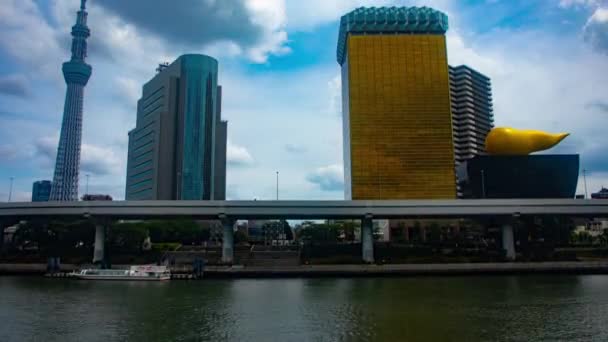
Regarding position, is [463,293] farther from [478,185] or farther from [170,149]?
[170,149]

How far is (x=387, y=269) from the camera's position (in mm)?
62719

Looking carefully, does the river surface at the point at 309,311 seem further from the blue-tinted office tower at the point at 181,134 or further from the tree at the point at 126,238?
the blue-tinted office tower at the point at 181,134

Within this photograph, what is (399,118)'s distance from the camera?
142 m

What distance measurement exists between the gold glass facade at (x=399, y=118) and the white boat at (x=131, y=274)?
87155 millimetres

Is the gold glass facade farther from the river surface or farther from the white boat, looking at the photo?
the white boat

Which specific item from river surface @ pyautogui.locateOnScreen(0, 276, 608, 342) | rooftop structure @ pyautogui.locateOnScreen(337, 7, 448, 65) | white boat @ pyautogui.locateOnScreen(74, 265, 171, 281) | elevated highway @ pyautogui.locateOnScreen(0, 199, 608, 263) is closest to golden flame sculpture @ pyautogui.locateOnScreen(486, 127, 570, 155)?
elevated highway @ pyautogui.locateOnScreen(0, 199, 608, 263)

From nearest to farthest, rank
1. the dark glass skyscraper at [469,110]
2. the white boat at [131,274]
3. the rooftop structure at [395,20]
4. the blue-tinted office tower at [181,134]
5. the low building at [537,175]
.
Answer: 1. the white boat at [131,274]
2. the low building at [537,175]
3. the rooftop structure at [395,20]
4. the blue-tinted office tower at [181,134]
5. the dark glass skyscraper at [469,110]

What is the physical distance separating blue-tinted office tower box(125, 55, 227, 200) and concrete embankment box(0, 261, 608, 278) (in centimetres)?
9751

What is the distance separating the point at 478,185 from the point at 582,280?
127 feet

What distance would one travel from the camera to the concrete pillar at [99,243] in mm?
72438

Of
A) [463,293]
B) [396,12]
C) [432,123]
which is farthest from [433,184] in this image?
[463,293]

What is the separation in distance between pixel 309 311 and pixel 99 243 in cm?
5002

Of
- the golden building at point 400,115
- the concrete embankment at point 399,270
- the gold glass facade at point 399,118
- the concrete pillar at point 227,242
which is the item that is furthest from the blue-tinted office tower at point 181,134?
the concrete embankment at point 399,270

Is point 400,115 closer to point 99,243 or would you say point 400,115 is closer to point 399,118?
point 399,118
